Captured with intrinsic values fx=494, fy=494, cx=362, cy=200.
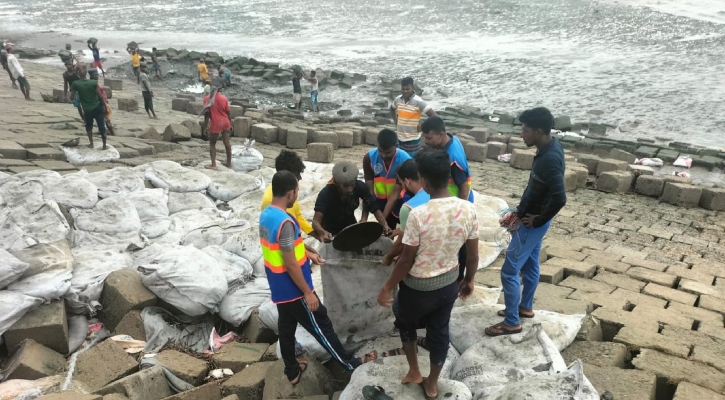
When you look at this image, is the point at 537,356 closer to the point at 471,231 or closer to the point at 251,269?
the point at 471,231

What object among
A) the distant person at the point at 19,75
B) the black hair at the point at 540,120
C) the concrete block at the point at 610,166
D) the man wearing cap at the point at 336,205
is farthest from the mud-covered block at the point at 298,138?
the distant person at the point at 19,75

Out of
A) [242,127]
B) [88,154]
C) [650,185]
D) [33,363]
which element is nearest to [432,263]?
[33,363]

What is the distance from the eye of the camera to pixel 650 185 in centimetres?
812

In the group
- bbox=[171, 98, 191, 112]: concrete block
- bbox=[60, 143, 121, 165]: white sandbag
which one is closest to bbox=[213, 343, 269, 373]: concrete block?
bbox=[60, 143, 121, 165]: white sandbag

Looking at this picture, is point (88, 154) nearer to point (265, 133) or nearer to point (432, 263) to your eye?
point (265, 133)

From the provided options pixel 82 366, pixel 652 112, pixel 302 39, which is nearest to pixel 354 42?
pixel 302 39

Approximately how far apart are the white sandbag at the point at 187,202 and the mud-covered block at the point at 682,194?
22.9 ft

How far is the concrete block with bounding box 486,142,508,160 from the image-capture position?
10195 mm

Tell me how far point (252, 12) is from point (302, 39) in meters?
16.6

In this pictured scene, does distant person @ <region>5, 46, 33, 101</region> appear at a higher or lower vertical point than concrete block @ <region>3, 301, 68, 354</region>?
higher

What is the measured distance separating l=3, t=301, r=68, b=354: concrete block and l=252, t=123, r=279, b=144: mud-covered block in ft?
21.1

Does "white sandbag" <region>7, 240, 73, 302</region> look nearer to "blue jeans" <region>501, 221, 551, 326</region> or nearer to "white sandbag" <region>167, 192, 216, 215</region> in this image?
"white sandbag" <region>167, 192, 216, 215</region>

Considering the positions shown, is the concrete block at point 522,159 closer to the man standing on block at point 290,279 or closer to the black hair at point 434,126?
the black hair at point 434,126

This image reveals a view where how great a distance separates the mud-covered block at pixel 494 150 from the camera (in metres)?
10.2
